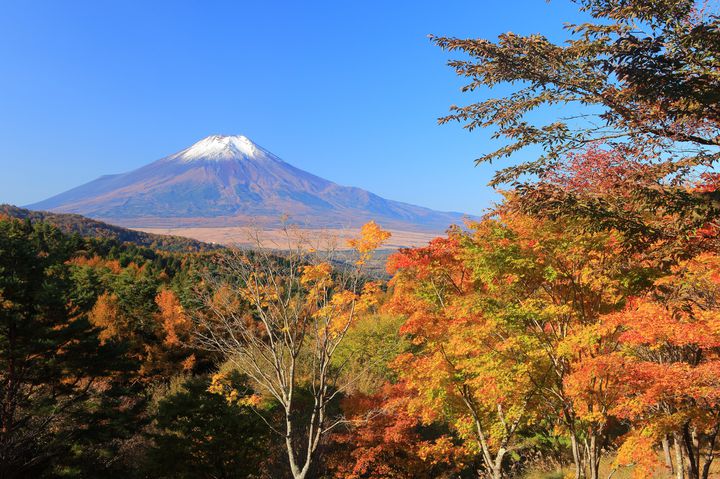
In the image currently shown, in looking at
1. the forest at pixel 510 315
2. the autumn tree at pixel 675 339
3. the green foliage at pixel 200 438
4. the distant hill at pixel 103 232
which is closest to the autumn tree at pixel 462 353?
the forest at pixel 510 315

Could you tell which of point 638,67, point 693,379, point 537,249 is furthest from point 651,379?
point 638,67

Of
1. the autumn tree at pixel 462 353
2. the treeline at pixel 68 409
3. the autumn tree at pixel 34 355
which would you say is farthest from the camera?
the treeline at pixel 68 409

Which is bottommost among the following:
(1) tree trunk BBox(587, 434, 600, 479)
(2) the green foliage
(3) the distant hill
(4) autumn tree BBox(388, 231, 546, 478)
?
(2) the green foliage

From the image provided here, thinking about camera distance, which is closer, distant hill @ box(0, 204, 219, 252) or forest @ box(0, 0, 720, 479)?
forest @ box(0, 0, 720, 479)

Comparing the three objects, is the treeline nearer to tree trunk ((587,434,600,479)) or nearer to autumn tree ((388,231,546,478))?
autumn tree ((388,231,546,478))

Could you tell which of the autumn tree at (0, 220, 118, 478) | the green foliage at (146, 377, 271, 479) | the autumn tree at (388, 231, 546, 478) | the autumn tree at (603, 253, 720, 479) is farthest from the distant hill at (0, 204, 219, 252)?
the autumn tree at (603, 253, 720, 479)

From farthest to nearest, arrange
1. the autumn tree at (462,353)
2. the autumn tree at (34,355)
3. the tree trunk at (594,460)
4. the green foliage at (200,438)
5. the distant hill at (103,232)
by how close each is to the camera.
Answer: the distant hill at (103,232)
the green foliage at (200,438)
the autumn tree at (34,355)
the autumn tree at (462,353)
the tree trunk at (594,460)

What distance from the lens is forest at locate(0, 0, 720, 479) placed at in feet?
21.8

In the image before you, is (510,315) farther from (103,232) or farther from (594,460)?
(103,232)

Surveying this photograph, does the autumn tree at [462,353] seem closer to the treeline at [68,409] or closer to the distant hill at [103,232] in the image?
the treeline at [68,409]

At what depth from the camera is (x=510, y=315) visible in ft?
34.9

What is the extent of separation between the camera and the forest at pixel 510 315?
6.64m

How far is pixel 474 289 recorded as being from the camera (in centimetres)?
1367

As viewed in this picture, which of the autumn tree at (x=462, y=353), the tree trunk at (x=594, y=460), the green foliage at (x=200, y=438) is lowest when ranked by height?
the green foliage at (x=200, y=438)
